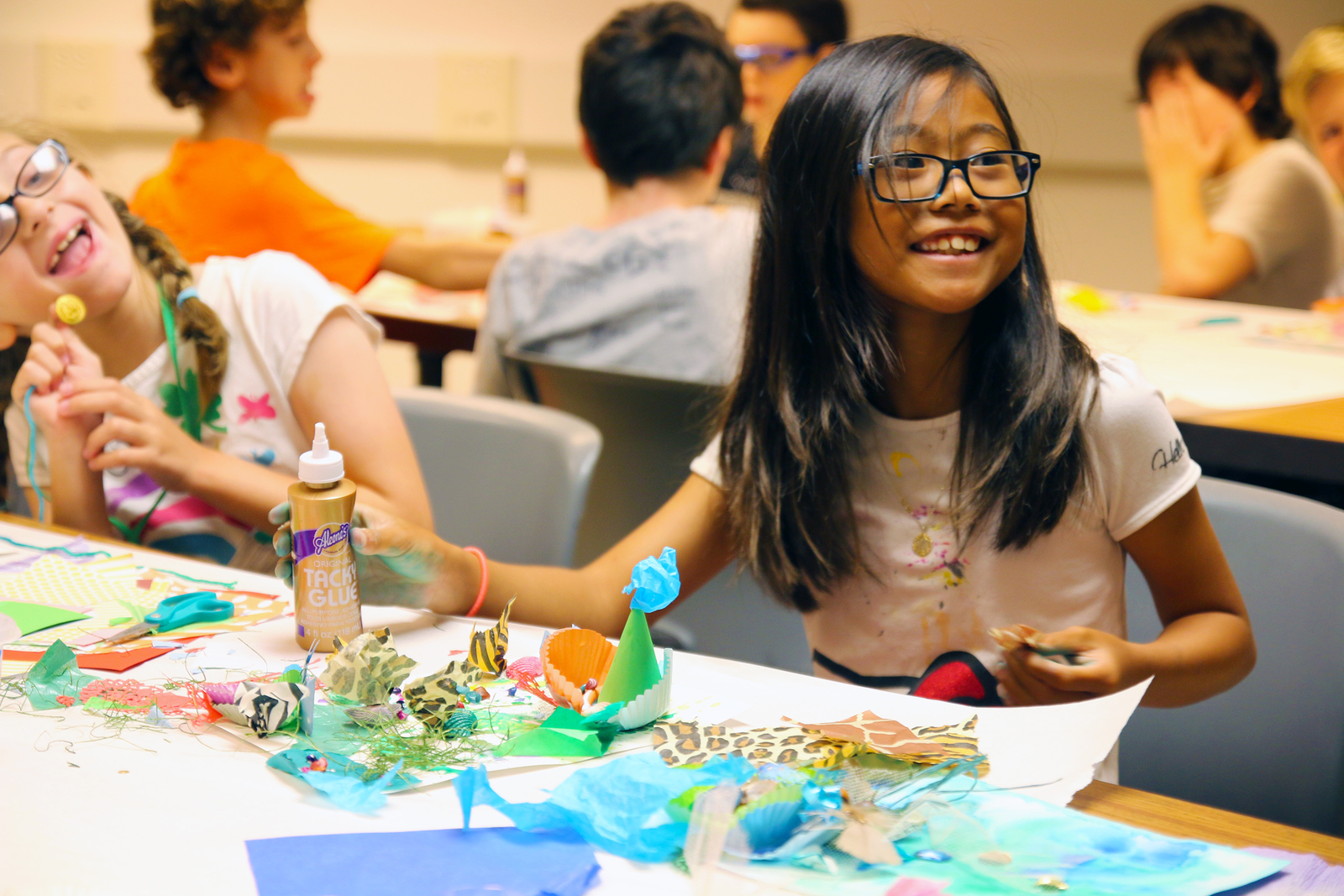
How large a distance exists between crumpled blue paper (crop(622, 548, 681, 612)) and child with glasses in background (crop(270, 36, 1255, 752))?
0.23 m

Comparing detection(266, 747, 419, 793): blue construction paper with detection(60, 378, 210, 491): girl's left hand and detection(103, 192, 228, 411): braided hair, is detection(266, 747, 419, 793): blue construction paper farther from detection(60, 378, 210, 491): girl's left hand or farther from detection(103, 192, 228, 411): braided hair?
detection(103, 192, 228, 411): braided hair

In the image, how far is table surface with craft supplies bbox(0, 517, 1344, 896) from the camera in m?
0.62

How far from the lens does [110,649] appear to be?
2.93 feet

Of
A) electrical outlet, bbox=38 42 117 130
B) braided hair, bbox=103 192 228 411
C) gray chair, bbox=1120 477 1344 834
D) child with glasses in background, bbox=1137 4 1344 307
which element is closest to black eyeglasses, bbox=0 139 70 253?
braided hair, bbox=103 192 228 411

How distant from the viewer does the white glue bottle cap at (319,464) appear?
32.1 inches

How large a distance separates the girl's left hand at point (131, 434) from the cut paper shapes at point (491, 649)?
1.66 feet

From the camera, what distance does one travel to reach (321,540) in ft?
2.72

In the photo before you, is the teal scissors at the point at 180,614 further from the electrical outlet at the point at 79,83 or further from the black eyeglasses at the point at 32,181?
the electrical outlet at the point at 79,83

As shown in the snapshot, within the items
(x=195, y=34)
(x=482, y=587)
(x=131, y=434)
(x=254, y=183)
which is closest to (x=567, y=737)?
(x=482, y=587)

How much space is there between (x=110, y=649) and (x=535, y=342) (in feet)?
3.33

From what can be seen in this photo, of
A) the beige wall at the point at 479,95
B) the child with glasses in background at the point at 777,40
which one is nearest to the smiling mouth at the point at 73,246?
the child with glasses in background at the point at 777,40

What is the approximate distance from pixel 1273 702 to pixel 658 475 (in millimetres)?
770

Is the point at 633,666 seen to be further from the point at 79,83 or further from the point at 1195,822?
the point at 79,83

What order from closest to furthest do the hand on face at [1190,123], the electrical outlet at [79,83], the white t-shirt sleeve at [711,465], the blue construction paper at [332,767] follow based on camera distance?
the blue construction paper at [332,767]
the white t-shirt sleeve at [711,465]
the hand on face at [1190,123]
the electrical outlet at [79,83]
